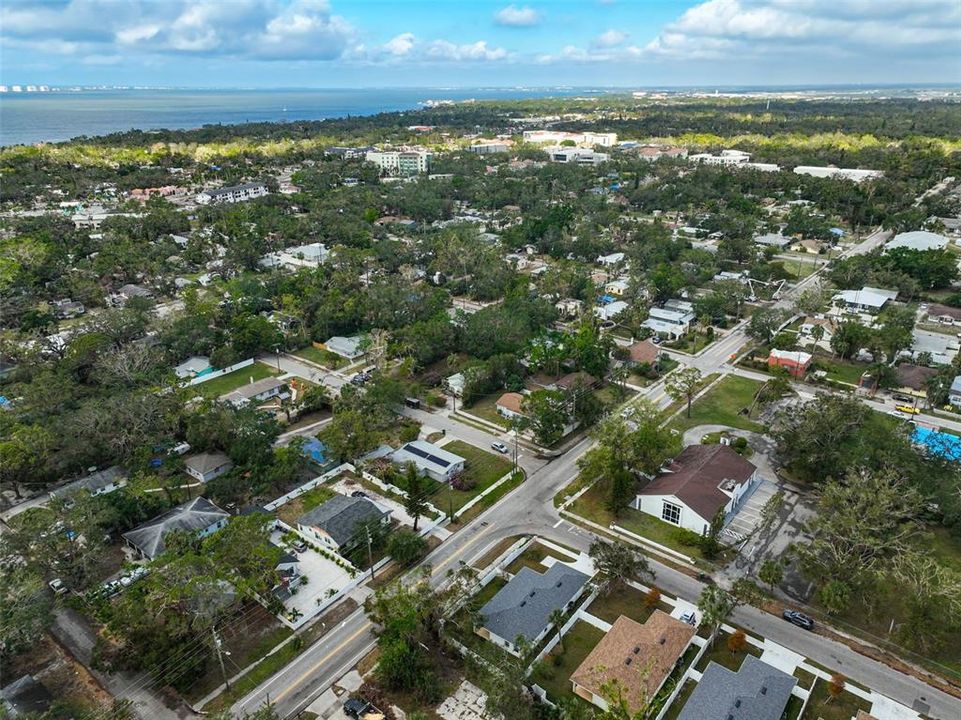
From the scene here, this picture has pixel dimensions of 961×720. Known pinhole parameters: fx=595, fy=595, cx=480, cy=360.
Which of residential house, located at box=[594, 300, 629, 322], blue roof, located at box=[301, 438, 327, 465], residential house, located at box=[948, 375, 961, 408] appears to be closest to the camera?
blue roof, located at box=[301, 438, 327, 465]

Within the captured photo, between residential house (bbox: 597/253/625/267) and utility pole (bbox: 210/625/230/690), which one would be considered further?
residential house (bbox: 597/253/625/267)

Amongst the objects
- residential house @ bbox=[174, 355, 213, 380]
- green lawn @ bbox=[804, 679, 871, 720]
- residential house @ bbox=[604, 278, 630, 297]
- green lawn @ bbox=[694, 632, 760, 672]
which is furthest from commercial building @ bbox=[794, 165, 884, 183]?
residential house @ bbox=[174, 355, 213, 380]

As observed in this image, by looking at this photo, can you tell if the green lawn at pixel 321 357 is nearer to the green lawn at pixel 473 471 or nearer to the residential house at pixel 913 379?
the green lawn at pixel 473 471

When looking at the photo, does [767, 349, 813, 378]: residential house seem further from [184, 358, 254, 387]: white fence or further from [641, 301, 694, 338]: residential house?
[184, 358, 254, 387]: white fence

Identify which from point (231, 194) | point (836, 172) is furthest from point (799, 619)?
point (836, 172)

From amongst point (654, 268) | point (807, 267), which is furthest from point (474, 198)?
point (807, 267)

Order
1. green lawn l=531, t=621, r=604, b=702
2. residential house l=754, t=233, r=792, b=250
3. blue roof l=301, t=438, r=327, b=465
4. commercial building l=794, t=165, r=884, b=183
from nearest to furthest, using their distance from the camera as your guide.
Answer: green lawn l=531, t=621, r=604, b=702 → blue roof l=301, t=438, r=327, b=465 → residential house l=754, t=233, r=792, b=250 → commercial building l=794, t=165, r=884, b=183
